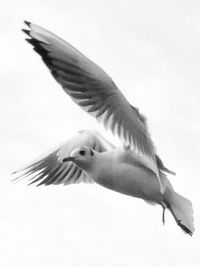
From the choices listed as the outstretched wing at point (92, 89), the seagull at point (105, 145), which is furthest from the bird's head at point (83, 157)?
the outstretched wing at point (92, 89)

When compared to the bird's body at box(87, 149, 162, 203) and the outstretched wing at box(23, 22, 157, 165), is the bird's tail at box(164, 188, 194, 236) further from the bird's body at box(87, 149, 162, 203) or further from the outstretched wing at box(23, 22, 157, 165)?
the outstretched wing at box(23, 22, 157, 165)

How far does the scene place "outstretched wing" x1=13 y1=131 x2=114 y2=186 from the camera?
325 inches

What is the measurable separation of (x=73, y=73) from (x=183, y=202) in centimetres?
165

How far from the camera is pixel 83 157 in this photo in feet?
24.3

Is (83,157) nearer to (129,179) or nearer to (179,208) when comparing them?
(129,179)

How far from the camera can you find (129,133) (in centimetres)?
699

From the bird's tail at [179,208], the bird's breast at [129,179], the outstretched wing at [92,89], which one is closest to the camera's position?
the outstretched wing at [92,89]

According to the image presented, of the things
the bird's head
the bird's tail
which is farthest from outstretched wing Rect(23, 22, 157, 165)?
the bird's tail

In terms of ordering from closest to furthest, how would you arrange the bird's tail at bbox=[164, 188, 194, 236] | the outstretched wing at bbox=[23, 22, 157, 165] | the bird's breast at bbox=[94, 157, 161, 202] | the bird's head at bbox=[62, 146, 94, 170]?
1. the outstretched wing at bbox=[23, 22, 157, 165]
2. the bird's breast at bbox=[94, 157, 161, 202]
3. the bird's head at bbox=[62, 146, 94, 170]
4. the bird's tail at bbox=[164, 188, 194, 236]

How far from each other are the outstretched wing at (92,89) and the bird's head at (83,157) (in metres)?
0.41

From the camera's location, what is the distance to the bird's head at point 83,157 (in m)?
7.36

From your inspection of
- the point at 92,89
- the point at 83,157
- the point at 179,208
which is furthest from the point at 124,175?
the point at 92,89

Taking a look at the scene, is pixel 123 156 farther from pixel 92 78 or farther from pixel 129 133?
pixel 92 78

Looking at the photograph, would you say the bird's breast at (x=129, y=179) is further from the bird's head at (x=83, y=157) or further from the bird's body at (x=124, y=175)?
the bird's head at (x=83, y=157)
